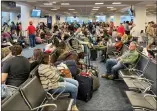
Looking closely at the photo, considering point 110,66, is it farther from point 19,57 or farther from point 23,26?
point 23,26

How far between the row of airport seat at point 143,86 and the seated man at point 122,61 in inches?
10.2

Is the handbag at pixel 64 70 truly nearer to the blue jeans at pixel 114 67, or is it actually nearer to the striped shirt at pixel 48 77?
the striped shirt at pixel 48 77

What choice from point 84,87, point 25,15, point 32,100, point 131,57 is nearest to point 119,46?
point 131,57

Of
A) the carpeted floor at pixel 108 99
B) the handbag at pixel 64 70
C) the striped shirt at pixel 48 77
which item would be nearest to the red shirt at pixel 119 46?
the carpeted floor at pixel 108 99

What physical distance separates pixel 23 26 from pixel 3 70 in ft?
50.3

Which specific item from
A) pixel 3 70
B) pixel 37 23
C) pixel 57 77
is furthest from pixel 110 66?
pixel 37 23

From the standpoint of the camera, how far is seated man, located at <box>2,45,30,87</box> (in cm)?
433

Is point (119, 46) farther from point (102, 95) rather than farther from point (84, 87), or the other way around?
point (84, 87)

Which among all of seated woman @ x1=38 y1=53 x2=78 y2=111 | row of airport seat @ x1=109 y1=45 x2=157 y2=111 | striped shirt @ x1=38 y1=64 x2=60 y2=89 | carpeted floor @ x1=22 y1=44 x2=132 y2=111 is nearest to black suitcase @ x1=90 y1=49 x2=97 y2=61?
carpeted floor @ x1=22 y1=44 x2=132 y2=111

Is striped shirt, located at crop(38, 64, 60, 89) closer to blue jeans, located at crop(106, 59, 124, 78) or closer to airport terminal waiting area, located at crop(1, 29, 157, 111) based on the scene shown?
airport terminal waiting area, located at crop(1, 29, 157, 111)

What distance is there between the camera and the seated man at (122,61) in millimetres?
6688

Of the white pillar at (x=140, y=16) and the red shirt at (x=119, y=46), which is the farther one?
the white pillar at (x=140, y=16)

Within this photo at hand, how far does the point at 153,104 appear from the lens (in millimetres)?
4039

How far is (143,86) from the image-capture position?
16.2 ft
